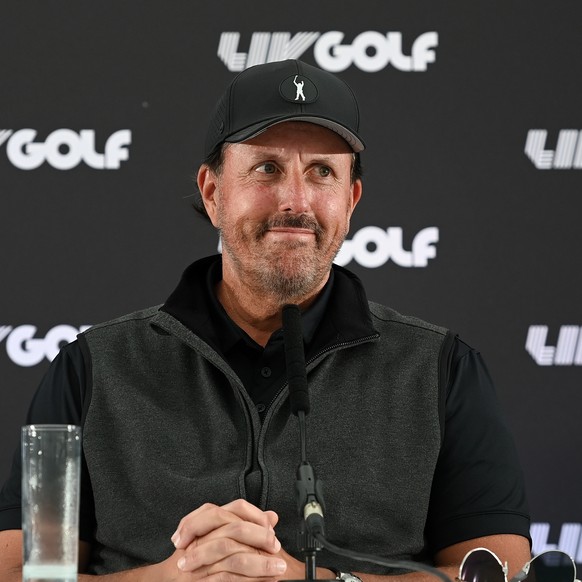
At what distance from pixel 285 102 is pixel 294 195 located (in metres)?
0.16

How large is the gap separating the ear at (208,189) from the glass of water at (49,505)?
39.4 inches

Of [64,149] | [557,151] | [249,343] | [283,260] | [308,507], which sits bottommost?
[308,507]

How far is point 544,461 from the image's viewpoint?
263 centimetres

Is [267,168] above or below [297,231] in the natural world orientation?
above

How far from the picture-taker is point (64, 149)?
2668 mm

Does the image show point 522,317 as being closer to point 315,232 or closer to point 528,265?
point 528,265

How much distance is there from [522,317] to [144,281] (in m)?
0.91

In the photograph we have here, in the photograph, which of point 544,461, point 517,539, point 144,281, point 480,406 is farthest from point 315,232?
point 544,461

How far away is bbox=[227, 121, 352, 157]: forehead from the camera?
6.37 ft

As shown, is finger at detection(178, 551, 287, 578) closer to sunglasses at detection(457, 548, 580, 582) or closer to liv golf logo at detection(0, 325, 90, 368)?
sunglasses at detection(457, 548, 580, 582)

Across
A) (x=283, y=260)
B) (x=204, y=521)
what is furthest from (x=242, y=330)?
(x=204, y=521)

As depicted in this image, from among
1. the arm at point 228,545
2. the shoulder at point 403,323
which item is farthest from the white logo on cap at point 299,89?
the arm at point 228,545

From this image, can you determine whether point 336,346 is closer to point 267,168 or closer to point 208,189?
point 267,168

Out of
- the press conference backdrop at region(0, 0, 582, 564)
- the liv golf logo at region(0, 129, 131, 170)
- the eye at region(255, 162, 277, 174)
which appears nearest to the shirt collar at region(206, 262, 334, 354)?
the eye at region(255, 162, 277, 174)
